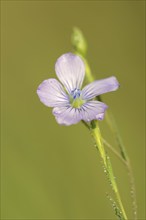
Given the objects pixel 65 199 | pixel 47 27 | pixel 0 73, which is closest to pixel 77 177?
pixel 65 199

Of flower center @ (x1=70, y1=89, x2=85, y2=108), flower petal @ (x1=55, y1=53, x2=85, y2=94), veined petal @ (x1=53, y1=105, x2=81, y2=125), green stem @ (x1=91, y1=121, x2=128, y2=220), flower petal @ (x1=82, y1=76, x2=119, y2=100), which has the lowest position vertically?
green stem @ (x1=91, y1=121, x2=128, y2=220)

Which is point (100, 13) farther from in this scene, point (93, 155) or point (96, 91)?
point (96, 91)

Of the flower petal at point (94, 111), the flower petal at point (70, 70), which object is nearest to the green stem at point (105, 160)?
the flower petal at point (94, 111)

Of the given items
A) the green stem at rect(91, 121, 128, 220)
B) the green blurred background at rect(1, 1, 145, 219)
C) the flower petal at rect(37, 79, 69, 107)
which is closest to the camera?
the green stem at rect(91, 121, 128, 220)

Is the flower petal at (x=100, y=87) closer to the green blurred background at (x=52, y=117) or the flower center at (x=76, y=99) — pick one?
the flower center at (x=76, y=99)

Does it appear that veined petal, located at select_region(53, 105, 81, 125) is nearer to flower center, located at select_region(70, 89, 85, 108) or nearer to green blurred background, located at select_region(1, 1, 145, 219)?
flower center, located at select_region(70, 89, 85, 108)

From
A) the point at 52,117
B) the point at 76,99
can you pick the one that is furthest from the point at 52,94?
the point at 52,117

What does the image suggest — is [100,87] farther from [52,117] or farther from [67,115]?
[52,117]

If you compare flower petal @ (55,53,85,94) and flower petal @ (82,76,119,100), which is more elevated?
flower petal @ (55,53,85,94)

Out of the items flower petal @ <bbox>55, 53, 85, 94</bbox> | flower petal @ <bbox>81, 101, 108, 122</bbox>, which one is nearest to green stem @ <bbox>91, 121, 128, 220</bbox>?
flower petal @ <bbox>81, 101, 108, 122</bbox>
